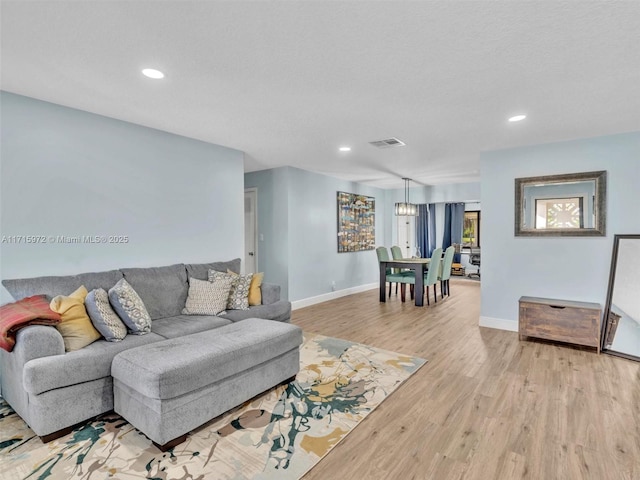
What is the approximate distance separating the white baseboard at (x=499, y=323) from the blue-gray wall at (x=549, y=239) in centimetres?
1

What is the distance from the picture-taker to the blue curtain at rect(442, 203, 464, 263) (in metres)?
9.12

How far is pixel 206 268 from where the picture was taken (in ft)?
12.6

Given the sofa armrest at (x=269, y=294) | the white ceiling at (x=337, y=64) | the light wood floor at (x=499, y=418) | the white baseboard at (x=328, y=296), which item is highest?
the white ceiling at (x=337, y=64)

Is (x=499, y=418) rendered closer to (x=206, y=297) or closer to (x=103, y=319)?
(x=206, y=297)

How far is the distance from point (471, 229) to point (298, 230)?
6025mm

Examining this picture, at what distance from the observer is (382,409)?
7.98 ft

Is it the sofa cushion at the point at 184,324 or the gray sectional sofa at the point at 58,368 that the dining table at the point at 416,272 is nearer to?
the sofa cushion at the point at 184,324

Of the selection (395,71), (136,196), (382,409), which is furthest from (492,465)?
(136,196)

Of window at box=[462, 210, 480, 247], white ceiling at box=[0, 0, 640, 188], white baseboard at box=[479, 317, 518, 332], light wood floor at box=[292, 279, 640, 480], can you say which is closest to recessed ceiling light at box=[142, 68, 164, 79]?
white ceiling at box=[0, 0, 640, 188]

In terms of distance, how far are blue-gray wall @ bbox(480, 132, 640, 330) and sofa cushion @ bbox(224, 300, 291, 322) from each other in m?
2.72

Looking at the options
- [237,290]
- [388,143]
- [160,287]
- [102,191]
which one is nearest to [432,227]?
[388,143]

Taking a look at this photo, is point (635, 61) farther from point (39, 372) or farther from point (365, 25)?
point (39, 372)

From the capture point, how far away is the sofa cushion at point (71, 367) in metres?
1.99

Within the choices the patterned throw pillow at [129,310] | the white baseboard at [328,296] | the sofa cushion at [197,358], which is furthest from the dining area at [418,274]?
the patterned throw pillow at [129,310]
